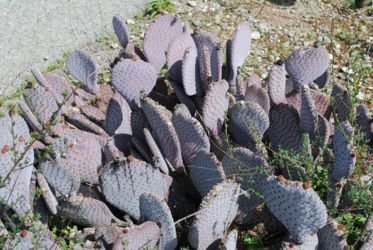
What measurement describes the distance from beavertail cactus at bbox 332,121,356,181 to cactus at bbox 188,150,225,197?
481 millimetres

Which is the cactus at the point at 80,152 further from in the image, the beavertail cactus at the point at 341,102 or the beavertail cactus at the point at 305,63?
the beavertail cactus at the point at 341,102

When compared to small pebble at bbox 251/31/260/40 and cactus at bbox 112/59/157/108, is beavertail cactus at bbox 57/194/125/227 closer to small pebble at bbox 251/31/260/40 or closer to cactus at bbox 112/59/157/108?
cactus at bbox 112/59/157/108

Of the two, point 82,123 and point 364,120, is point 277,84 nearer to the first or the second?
point 364,120

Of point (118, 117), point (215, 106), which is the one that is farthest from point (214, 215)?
point (118, 117)

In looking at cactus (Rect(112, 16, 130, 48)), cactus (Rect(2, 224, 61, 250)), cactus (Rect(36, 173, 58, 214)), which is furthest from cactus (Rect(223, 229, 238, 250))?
cactus (Rect(112, 16, 130, 48))

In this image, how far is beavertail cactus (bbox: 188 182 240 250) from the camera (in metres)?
2.90

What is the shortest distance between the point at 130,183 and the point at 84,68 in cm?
88

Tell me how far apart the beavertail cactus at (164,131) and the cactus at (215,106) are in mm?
190

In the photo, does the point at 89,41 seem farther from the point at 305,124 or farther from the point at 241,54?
the point at 305,124

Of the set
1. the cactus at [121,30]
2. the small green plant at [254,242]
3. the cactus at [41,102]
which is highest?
the cactus at [121,30]

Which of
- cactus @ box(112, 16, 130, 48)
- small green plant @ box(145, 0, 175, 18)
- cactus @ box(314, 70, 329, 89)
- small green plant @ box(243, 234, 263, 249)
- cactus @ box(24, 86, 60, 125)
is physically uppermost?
cactus @ box(112, 16, 130, 48)

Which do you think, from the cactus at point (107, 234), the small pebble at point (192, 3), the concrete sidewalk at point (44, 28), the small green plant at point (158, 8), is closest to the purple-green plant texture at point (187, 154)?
the cactus at point (107, 234)

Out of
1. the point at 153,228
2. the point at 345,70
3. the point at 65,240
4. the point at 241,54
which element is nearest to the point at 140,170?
the point at 153,228

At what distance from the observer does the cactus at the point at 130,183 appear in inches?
120
